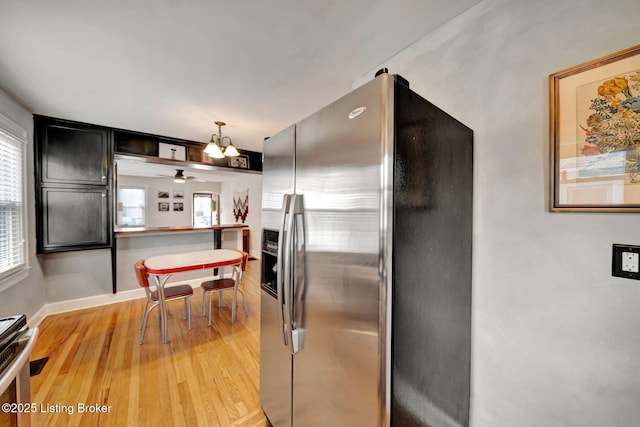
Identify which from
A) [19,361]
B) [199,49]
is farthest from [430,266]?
[199,49]

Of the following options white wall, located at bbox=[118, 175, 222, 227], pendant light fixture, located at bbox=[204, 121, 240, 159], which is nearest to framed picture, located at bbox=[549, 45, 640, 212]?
pendant light fixture, located at bbox=[204, 121, 240, 159]

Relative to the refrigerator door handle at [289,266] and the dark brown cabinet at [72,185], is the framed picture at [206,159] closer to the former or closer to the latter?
the dark brown cabinet at [72,185]

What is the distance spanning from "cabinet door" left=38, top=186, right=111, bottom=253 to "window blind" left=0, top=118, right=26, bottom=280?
34 centimetres

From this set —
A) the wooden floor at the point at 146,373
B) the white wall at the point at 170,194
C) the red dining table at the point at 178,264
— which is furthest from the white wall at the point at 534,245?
the white wall at the point at 170,194

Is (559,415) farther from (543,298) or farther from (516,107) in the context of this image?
(516,107)

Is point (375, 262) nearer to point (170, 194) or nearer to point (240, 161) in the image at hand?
point (240, 161)

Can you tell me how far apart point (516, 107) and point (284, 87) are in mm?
1701

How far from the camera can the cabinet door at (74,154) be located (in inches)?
113

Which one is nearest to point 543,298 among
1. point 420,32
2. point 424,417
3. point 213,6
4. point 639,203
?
point 639,203

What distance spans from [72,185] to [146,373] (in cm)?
257

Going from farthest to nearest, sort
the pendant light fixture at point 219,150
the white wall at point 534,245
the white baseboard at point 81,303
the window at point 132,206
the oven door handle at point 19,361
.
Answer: the window at point 132,206, the white baseboard at point 81,303, the pendant light fixture at point 219,150, the white wall at point 534,245, the oven door handle at point 19,361

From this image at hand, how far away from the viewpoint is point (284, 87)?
2115 millimetres

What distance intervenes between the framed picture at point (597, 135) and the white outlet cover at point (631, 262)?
0.52ft

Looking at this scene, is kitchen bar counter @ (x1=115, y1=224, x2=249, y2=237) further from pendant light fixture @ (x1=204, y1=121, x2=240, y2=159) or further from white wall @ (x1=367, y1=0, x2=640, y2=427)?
white wall @ (x1=367, y1=0, x2=640, y2=427)
